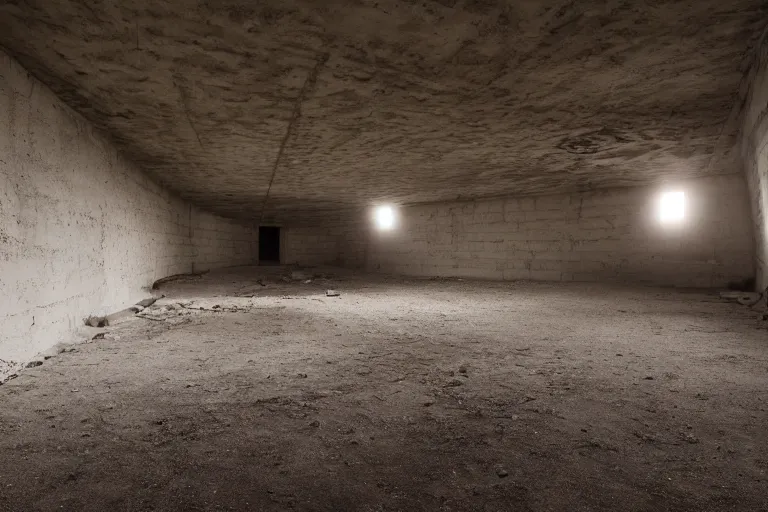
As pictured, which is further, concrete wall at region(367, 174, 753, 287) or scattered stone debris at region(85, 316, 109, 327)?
concrete wall at region(367, 174, 753, 287)

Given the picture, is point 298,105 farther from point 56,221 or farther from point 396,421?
point 396,421

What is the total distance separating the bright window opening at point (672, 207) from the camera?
619 centimetres

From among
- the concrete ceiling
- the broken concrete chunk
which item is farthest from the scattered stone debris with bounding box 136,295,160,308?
the concrete ceiling

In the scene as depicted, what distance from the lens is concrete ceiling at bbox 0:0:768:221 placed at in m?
2.12

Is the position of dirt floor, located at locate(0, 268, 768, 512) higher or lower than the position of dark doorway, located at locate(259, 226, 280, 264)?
lower

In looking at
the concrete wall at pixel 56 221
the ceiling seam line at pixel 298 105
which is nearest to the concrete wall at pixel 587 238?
the ceiling seam line at pixel 298 105

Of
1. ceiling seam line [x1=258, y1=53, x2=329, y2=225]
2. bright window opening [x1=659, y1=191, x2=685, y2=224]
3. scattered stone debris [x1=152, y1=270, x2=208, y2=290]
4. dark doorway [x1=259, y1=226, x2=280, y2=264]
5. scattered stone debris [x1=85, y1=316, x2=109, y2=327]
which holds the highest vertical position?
ceiling seam line [x1=258, y1=53, x2=329, y2=225]

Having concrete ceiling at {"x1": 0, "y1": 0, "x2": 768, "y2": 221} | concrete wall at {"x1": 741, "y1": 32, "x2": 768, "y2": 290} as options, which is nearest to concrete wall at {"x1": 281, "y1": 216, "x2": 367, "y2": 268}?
concrete ceiling at {"x1": 0, "y1": 0, "x2": 768, "y2": 221}

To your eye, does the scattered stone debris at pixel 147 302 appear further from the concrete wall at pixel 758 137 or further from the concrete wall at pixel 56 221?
the concrete wall at pixel 758 137

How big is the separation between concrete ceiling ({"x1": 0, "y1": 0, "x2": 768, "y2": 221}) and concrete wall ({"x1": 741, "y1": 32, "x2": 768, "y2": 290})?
0.38 feet

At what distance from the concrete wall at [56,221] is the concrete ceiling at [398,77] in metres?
0.26

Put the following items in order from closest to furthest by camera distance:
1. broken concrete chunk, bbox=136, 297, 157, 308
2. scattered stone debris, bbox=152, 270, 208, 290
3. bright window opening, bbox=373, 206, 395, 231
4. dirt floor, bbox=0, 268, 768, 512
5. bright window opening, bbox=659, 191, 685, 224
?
dirt floor, bbox=0, 268, 768, 512, broken concrete chunk, bbox=136, 297, 157, 308, bright window opening, bbox=659, 191, 685, 224, scattered stone debris, bbox=152, 270, 208, 290, bright window opening, bbox=373, 206, 395, 231

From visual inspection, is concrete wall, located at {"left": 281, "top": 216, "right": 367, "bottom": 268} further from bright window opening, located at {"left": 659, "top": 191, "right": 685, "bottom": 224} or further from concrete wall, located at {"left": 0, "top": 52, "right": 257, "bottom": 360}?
bright window opening, located at {"left": 659, "top": 191, "right": 685, "bottom": 224}

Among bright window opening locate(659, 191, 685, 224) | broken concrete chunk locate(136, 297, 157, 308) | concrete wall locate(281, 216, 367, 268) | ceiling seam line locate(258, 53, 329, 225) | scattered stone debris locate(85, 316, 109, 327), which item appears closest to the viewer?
ceiling seam line locate(258, 53, 329, 225)
